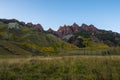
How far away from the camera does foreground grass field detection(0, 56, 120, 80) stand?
15.4m

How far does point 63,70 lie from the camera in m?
16.4

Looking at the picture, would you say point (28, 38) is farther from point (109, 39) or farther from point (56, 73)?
point (56, 73)

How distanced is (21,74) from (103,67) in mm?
5623

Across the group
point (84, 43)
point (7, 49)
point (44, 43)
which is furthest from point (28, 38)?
point (7, 49)

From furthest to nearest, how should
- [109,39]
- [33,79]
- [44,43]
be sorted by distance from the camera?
[109,39] < [44,43] < [33,79]

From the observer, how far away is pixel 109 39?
196750 mm

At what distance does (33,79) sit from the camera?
1511cm

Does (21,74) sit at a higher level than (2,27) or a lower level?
lower

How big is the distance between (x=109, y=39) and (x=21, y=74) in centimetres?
18587

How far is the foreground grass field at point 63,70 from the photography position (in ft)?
50.4

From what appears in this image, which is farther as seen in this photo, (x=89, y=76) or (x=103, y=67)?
(x=103, y=67)

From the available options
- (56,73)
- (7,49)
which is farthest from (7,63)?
(7,49)

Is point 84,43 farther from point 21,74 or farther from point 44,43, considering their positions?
point 21,74

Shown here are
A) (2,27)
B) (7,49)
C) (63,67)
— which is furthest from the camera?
(2,27)
